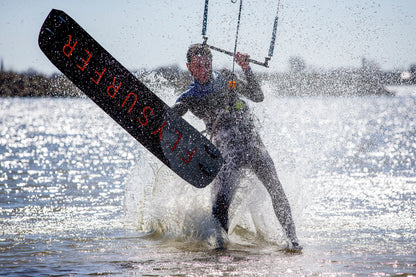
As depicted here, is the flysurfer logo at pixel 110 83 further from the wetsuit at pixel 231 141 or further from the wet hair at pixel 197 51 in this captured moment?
the wet hair at pixel 197 51

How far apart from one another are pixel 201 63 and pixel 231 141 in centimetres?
96

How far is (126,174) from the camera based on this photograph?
1391cm

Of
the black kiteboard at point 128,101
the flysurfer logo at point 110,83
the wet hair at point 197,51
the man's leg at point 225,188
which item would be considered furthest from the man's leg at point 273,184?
the wet hair at point 197,51

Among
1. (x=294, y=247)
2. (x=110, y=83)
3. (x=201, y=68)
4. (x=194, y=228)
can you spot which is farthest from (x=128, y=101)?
(x=294, y=247)

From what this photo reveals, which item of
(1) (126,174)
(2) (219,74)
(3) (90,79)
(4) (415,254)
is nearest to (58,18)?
(3) (90,79)

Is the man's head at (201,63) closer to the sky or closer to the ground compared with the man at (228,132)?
closer to the sky

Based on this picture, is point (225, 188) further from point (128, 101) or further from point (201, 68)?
point (128, 101)

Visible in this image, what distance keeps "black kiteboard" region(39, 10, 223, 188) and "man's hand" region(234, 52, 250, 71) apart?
94 cm

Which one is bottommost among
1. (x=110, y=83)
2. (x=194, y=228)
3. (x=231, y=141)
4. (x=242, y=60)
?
(x=194, y=228)

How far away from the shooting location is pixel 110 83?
20.7 feet

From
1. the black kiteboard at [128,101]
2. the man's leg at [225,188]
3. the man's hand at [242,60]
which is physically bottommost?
the man's leg at [225,188]

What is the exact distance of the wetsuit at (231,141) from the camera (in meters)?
5.98

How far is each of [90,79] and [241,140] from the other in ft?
6.49

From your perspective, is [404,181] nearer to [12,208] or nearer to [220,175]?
[220,175]
